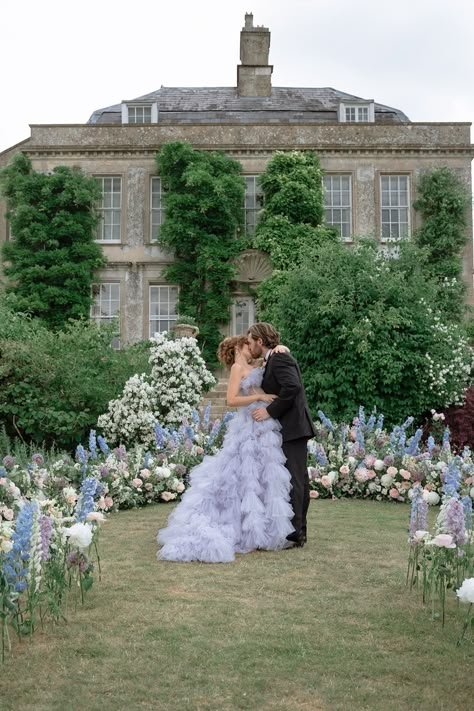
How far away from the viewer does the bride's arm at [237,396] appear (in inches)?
248

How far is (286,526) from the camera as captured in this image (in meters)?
6.12

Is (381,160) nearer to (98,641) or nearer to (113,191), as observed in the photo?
(113,191)

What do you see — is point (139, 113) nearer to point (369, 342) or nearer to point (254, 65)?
point (254, 65)

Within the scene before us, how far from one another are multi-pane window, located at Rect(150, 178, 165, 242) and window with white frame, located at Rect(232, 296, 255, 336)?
3.04 m

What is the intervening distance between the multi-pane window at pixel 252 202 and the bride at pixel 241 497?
1612 cm

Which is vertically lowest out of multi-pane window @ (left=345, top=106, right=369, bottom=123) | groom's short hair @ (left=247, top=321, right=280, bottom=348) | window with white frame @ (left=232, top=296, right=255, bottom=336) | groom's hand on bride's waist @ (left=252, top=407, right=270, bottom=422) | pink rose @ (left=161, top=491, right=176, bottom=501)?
pink rose @ (left=161, top=491, right=176, bottom=501)

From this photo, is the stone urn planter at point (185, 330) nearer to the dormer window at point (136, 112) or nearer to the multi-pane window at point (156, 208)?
the multi-pane window at point (156, 208)

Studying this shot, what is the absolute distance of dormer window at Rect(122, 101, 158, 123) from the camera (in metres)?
23.6

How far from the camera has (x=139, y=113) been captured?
23703 millimetres

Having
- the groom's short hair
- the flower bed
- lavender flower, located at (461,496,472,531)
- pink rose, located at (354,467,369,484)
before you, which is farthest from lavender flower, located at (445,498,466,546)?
pink rose, located at (354,467,369,484)

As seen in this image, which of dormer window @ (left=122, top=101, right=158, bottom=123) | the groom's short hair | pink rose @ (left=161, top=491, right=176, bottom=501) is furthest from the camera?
dormer window @ (left=122, top=101, right=158, bottom=123)

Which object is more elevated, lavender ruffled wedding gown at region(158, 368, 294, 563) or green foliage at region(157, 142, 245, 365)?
green foliage at region(157, 142, 245, 365)

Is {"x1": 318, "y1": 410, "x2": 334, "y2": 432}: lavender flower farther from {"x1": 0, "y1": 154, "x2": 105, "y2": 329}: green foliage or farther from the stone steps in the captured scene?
{"x1": 0, "y1": 154, "x2": 105, "y2": 329}: green foliage

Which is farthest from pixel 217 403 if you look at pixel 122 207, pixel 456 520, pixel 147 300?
pixel 456 520
